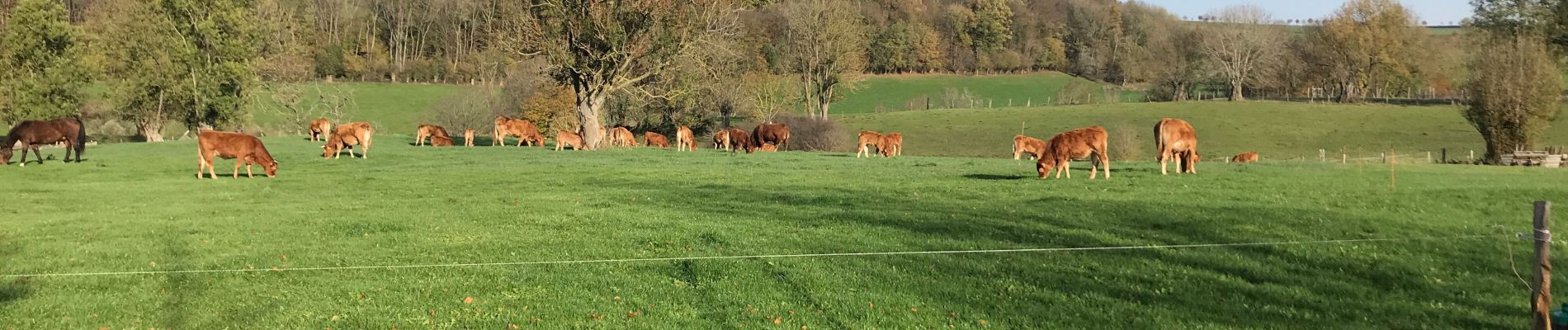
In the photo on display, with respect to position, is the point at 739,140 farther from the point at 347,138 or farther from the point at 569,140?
the point at 347,138

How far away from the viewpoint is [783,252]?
10656mm

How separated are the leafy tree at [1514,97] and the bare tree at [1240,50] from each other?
4700 centimetres

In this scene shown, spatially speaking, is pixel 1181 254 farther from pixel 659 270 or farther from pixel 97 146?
pixel 97 146

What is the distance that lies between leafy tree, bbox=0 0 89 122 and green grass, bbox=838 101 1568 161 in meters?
46.8

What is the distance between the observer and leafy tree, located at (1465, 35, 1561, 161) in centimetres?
4088

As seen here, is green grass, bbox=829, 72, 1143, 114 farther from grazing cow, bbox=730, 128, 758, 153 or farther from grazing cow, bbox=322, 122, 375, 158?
grazing cow, bbox=322, 122, 375, 158

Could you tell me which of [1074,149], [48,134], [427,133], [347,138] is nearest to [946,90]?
[427,133]

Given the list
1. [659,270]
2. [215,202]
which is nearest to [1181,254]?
[659,270]

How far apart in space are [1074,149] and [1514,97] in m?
33.1

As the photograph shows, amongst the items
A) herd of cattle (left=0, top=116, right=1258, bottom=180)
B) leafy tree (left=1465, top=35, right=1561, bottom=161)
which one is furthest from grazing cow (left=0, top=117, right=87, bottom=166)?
leafy tree (left=1465, top=35, right=1561, bottom=161)

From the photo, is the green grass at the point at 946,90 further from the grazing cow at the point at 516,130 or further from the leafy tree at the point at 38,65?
the leafy tree at the point at 38,65

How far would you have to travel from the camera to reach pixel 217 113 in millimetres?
50250

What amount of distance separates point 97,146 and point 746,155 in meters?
27.6

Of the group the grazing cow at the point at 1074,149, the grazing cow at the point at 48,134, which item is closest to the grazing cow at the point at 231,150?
the grazing cow at the point at 48,134
